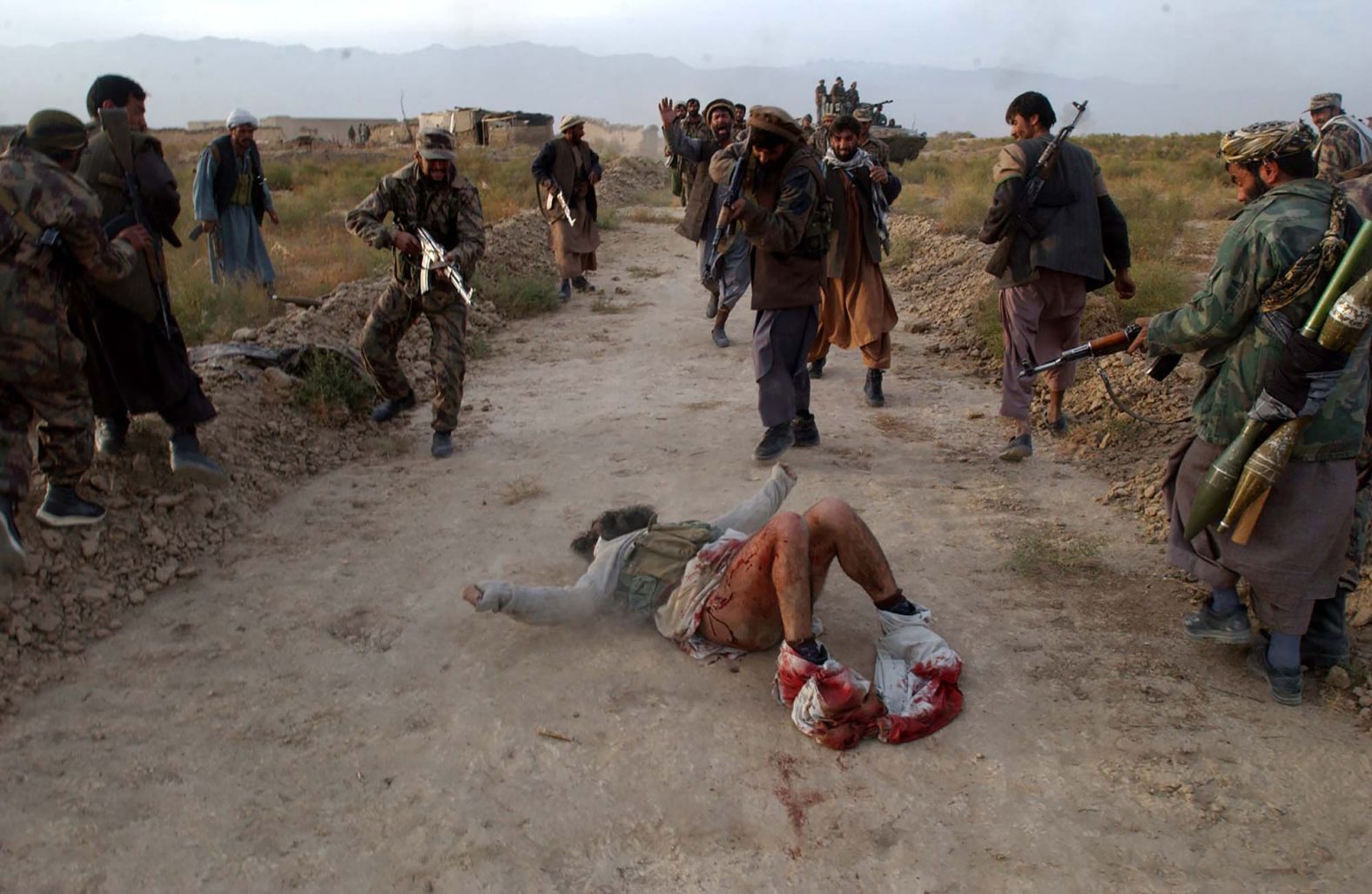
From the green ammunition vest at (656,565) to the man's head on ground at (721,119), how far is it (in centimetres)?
515

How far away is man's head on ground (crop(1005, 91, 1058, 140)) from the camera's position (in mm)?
4914

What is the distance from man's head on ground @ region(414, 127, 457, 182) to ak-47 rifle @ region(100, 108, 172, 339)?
1404mm

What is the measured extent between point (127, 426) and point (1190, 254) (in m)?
10.4

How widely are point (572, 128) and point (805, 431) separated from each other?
474 centimetres

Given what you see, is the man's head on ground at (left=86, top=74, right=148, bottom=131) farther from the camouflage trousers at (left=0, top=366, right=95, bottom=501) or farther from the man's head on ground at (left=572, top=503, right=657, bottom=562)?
the man's head on ground at (left=572, top=503, right=657, bottom=562)

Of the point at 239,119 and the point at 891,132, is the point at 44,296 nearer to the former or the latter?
the point at 239,119

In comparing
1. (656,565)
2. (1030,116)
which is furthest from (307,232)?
(656,565)

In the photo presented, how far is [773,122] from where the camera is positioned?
4.61m

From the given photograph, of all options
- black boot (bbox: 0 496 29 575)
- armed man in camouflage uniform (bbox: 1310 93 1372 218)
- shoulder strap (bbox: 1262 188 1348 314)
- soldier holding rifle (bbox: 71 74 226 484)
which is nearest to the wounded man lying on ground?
shoulder strap (bbox: 1262 188 1348 314)

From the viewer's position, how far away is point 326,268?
31.8 feet

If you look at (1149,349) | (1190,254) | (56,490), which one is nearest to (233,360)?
(56,490)

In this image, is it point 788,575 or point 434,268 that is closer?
point 788,575

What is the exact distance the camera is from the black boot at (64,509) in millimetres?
3824

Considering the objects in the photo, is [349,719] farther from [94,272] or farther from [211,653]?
[94,272]
